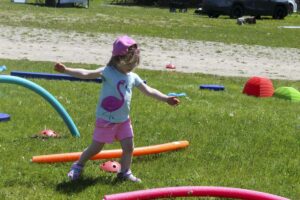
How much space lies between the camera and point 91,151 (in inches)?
203

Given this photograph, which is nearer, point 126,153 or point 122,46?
point 122,46

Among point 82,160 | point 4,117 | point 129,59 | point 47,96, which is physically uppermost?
point 129,59

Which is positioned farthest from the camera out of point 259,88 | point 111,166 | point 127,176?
point 259,88

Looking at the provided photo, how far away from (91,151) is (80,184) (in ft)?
0.98

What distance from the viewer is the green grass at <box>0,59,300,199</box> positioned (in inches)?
202

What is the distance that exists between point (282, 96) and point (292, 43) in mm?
11296

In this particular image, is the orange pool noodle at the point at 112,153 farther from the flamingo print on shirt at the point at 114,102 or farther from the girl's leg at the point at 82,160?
the flamingo print on shirt at the point at 114,102

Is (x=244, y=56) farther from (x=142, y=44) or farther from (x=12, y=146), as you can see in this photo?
(x=12, y=146)

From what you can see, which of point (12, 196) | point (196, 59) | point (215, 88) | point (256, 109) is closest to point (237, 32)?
point (196, 59)

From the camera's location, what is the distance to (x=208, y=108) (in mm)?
8344

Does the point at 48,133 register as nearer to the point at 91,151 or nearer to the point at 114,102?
the point at 91,151

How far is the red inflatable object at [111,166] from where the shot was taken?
214 inches

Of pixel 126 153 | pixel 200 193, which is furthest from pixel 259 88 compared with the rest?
pixel 200 193

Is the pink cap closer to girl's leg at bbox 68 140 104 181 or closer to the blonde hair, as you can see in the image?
the blonde hair
